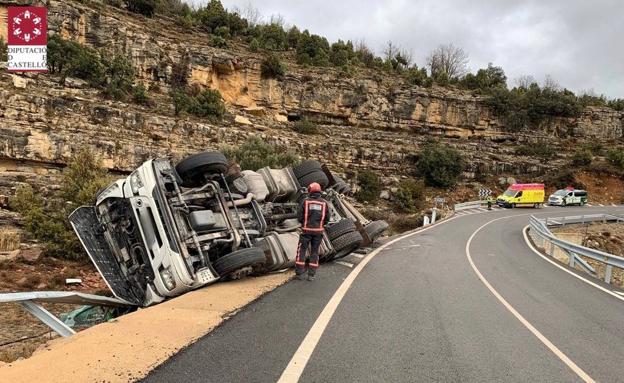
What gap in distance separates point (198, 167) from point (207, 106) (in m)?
32.7

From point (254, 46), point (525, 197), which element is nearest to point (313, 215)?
point (525, 197)

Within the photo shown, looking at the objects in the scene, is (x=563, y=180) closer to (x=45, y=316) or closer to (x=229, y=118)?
(x=229, y=118)

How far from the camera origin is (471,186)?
50.4 meters

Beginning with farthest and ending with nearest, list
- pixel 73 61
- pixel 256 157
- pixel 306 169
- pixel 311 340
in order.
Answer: pixel 73 61 < pixel 256 157 < pixel 306 169 < pixel 311 340

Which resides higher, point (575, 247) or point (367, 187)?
point (575, 247)

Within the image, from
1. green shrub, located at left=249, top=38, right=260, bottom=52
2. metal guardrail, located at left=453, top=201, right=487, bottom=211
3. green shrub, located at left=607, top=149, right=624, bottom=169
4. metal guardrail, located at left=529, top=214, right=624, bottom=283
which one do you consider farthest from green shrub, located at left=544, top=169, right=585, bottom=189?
green shrub, located at left=249, top=38, right=260, bottom=52

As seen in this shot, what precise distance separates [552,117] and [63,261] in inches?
2590

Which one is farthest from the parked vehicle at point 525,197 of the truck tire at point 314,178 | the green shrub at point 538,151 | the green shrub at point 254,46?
the truck tire at point 314,178

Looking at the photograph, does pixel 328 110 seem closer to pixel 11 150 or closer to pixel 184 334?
pixel 11 150

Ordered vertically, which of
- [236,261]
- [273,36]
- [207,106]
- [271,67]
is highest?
[273,36]

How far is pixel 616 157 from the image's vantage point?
53844mm

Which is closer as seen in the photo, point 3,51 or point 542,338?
point 542,338

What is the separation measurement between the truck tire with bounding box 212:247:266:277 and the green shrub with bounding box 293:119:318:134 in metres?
40.1

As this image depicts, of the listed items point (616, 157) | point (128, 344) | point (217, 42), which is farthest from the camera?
point (616, 157)
